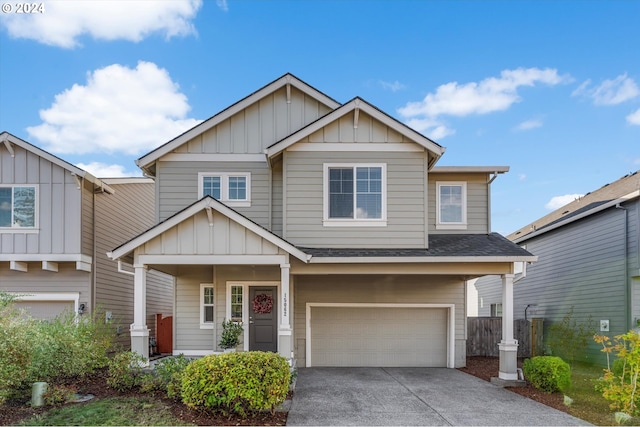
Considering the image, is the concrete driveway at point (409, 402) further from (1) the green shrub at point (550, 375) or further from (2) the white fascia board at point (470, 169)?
(2) the white fascia board at point (470, 169)

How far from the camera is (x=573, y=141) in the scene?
20500 mm

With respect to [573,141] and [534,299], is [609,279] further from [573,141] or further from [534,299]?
[573,141]

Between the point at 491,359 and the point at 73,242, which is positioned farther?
the point at 491,359

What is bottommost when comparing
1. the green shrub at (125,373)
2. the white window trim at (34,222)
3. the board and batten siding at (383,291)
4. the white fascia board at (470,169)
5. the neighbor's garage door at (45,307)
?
the green shrub at (125,373)

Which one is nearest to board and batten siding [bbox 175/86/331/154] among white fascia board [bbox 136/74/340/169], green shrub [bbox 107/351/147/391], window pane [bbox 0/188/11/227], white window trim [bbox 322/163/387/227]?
white fascia board [bbox 136/74/340/169]

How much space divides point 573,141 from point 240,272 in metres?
15.7

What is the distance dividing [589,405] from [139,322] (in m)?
8.66

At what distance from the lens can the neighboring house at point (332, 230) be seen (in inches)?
442

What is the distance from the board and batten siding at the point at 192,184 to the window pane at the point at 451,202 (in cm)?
479

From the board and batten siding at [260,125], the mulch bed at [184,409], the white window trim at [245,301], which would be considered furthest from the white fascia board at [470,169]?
the mulch bed at [184,409]

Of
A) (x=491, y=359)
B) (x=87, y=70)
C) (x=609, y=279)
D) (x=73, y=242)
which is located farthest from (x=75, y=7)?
(x=609, y=279)

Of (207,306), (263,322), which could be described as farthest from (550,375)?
(207,306)

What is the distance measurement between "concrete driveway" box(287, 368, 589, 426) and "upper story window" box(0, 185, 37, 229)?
816 cm

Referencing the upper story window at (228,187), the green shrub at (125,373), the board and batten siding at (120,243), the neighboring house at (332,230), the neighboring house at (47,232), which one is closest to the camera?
the green shrub at (125,373)
